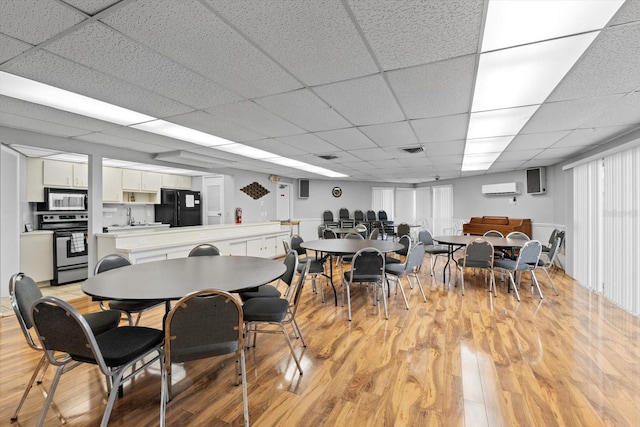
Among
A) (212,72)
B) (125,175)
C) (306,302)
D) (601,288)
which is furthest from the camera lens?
(125,175)

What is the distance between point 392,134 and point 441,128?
630mm

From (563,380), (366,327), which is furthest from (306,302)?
(563,380)

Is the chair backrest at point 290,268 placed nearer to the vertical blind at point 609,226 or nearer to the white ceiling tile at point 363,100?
the white ceiling tile at point 363,100

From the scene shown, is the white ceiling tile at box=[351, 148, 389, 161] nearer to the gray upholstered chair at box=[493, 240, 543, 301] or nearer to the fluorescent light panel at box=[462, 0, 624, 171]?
the fluorescent light panel at box=[462, 0, 624, 171]

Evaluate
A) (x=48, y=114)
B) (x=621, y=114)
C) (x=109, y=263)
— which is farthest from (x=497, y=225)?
(x=48, y=114)

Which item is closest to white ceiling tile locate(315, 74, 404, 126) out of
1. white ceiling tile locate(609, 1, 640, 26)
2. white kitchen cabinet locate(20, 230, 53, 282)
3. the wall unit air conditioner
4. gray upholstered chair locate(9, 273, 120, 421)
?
white ceiling tile locate(609, 1, 640, 26)

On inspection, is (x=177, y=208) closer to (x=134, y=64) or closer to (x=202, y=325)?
(x=134, y=64)

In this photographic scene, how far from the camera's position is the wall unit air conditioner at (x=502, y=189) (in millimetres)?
7809

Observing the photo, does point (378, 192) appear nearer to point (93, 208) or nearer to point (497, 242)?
point (497, 242)

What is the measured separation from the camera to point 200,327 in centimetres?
172

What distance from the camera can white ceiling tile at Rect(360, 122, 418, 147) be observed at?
3666 mm

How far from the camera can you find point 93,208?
4.42 metres

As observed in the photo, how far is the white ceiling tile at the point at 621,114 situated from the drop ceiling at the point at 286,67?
2 cm

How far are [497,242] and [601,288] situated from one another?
1557mm
